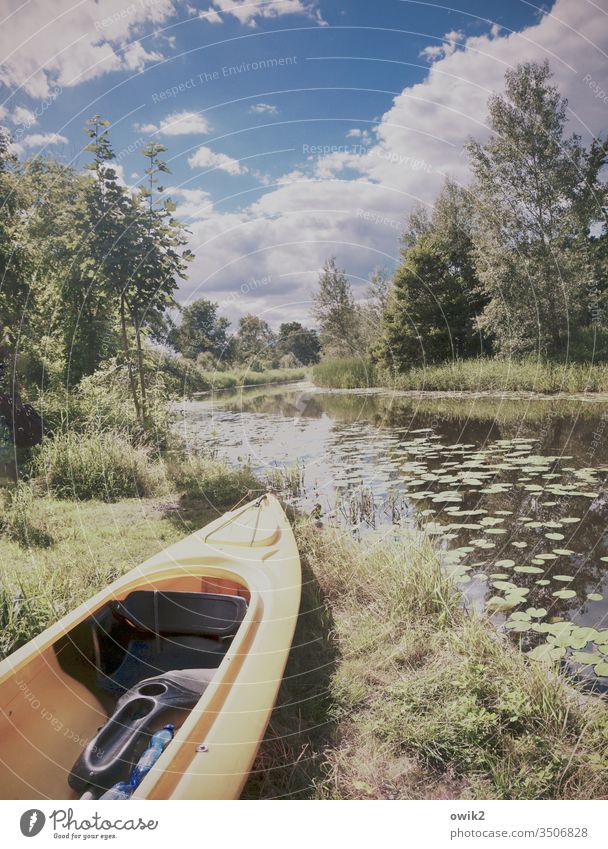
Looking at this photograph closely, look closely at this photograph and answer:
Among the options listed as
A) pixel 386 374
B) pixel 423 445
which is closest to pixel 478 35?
pixel 423 445

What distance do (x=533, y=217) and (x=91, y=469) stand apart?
7631 mm

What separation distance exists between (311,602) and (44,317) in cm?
366

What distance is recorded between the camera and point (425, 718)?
160 centimetres

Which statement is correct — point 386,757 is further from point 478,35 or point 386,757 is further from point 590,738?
point 478,35

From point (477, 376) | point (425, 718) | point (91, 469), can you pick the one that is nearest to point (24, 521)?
point (91, 469)

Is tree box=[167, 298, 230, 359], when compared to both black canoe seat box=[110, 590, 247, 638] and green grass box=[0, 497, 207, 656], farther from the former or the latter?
black canoe seat box=[110, 590, 247, 638]

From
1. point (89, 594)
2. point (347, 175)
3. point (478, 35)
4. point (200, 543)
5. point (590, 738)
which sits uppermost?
point (478, 35)

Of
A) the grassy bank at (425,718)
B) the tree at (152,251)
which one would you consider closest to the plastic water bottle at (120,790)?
the grassy bank at (425,718)

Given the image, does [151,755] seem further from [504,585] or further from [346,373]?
[346,373]

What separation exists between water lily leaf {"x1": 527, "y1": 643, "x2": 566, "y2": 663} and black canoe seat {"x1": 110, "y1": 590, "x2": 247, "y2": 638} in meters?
1.08

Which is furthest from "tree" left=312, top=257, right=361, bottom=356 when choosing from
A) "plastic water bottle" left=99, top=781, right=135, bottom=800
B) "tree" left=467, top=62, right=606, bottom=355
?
"tree" left=467, top=62, right=606, bottom=355

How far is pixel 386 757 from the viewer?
1.52 m

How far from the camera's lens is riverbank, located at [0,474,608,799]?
143cm
